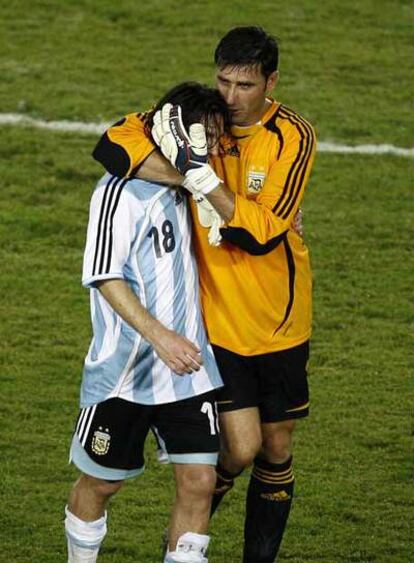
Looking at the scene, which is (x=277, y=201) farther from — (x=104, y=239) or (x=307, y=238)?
(x=307, y=238)

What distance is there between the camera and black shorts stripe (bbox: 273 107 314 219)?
23.8ft

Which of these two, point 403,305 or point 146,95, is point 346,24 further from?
point 403,305

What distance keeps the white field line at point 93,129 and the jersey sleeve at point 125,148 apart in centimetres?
693

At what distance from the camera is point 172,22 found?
16.3 meters

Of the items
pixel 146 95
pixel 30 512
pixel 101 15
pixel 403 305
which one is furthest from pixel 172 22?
pixel 30 512

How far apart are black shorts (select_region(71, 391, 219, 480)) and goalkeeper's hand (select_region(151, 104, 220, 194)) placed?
802 millimetres

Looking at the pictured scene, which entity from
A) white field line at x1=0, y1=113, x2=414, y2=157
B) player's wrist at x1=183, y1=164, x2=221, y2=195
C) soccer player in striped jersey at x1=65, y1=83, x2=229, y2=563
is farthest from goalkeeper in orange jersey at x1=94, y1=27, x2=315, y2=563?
white field line at x1=0, y1=113, x2=414, y2=157

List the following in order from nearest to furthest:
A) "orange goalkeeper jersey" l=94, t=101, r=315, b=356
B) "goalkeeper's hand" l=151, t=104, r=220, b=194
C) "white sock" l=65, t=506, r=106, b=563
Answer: "goalkeeper's hand" l=151, t=104, r=220, b=194 → "orange goalkeeper jersey" l=94, t=101, r=315, b=356 → "white sock" l=65, t=506, r=106, b=563

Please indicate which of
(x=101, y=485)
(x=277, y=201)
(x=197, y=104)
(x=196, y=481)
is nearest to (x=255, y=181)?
(x=277, y=201)

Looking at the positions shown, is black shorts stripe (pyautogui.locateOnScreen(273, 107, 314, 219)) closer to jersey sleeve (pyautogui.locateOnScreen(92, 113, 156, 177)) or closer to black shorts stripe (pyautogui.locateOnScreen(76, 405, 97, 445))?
jersey sleeve (pyautogui.locateOnScreen(92, 113, 156, 177))

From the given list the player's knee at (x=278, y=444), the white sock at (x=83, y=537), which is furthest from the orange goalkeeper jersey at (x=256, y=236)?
the white sock at (x=83, y=537)

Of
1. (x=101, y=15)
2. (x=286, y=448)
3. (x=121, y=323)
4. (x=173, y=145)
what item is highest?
(x=173, y=145)

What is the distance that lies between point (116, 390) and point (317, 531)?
162 cm

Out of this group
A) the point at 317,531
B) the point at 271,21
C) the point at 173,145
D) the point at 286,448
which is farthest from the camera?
the point at 271,21
